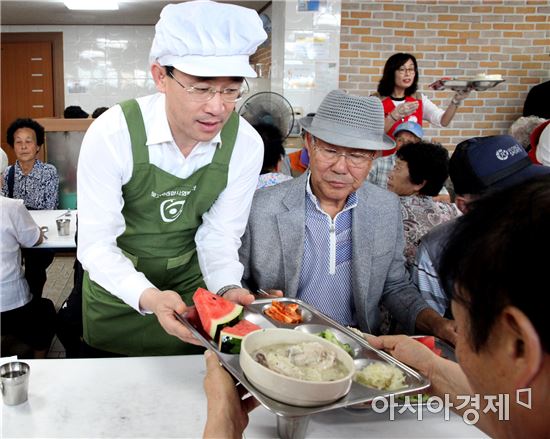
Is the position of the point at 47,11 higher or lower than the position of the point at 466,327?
higher

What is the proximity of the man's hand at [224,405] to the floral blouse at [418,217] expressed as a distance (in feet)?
4.85

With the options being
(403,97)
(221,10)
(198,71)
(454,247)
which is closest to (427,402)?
(454,247)

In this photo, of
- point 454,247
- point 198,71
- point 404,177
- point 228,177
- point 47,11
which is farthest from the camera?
point 47,11

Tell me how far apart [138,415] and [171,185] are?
745 millimetres

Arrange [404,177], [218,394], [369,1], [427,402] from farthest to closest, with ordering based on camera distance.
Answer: [369,1], [404,177], [427,402], [218,394]

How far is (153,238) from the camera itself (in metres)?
1.76

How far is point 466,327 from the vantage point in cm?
72

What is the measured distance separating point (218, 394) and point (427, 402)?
20.6 inches

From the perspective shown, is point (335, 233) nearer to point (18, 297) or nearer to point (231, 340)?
point (231, 340)

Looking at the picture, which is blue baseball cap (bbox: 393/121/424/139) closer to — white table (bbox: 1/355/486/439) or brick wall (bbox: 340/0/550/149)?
brick wall (bbox: 340/0/550/149)

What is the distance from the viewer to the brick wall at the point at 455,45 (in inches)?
210

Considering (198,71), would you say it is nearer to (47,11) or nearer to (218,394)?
(218,394)

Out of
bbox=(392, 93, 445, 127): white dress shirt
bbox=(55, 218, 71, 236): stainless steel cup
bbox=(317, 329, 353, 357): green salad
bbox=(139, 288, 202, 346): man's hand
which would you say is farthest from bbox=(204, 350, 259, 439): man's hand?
bbox=(392, 93, 445, 127): white dress shirt

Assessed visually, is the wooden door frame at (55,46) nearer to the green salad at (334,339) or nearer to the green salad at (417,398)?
the green salad at (334,339)
